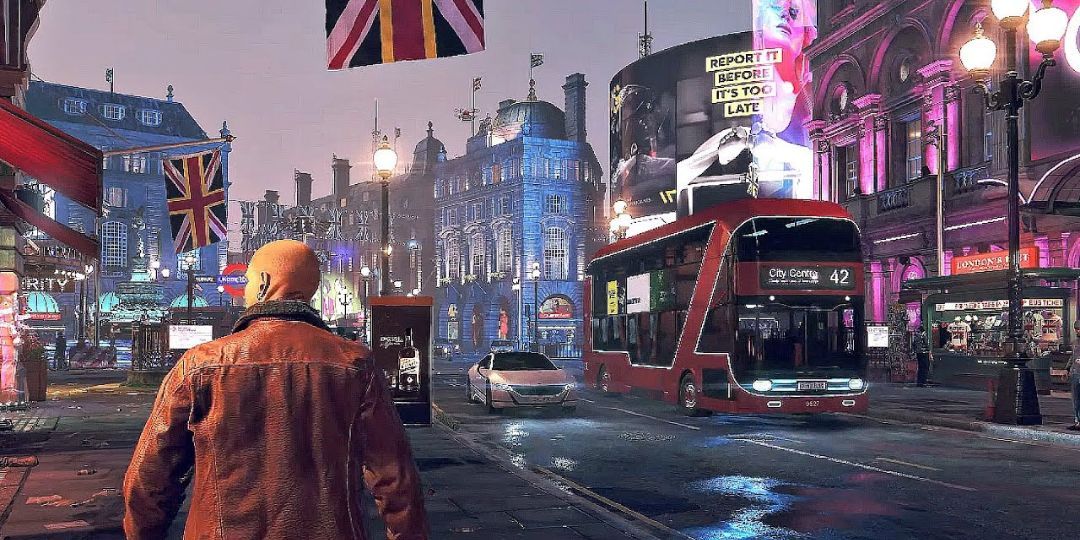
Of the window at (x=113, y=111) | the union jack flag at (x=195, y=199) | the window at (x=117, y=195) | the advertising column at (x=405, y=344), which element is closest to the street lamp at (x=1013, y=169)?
the advertising column at (x=405, y=344)

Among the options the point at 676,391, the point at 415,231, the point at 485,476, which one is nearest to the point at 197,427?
the point at 485,476

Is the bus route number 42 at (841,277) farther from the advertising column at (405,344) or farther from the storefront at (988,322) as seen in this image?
the storefront at (988,322)

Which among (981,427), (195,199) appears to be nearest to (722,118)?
(195,199)

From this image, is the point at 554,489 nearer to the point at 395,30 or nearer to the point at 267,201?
the point at 395,30

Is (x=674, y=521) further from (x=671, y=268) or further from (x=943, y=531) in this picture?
(x=671, y=268)

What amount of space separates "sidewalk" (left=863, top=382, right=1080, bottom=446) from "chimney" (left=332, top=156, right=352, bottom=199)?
94.6 meters

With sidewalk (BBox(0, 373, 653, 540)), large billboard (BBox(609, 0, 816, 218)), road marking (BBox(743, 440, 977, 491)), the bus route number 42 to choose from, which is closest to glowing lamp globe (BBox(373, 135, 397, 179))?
sidewalk (BBox(0, 373, 653, 540))

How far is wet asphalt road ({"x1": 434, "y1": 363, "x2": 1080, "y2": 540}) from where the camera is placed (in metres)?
9.44

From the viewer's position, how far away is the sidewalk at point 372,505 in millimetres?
8602

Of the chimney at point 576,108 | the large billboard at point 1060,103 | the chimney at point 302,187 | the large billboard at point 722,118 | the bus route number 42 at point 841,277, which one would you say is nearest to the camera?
the bus route number 42 at point 841,277

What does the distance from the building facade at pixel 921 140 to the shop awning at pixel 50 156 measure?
80.1 ft

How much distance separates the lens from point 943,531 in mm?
9008

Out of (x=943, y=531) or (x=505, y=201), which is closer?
(x=943, y=531)

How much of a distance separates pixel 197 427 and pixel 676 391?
62.7 feet
